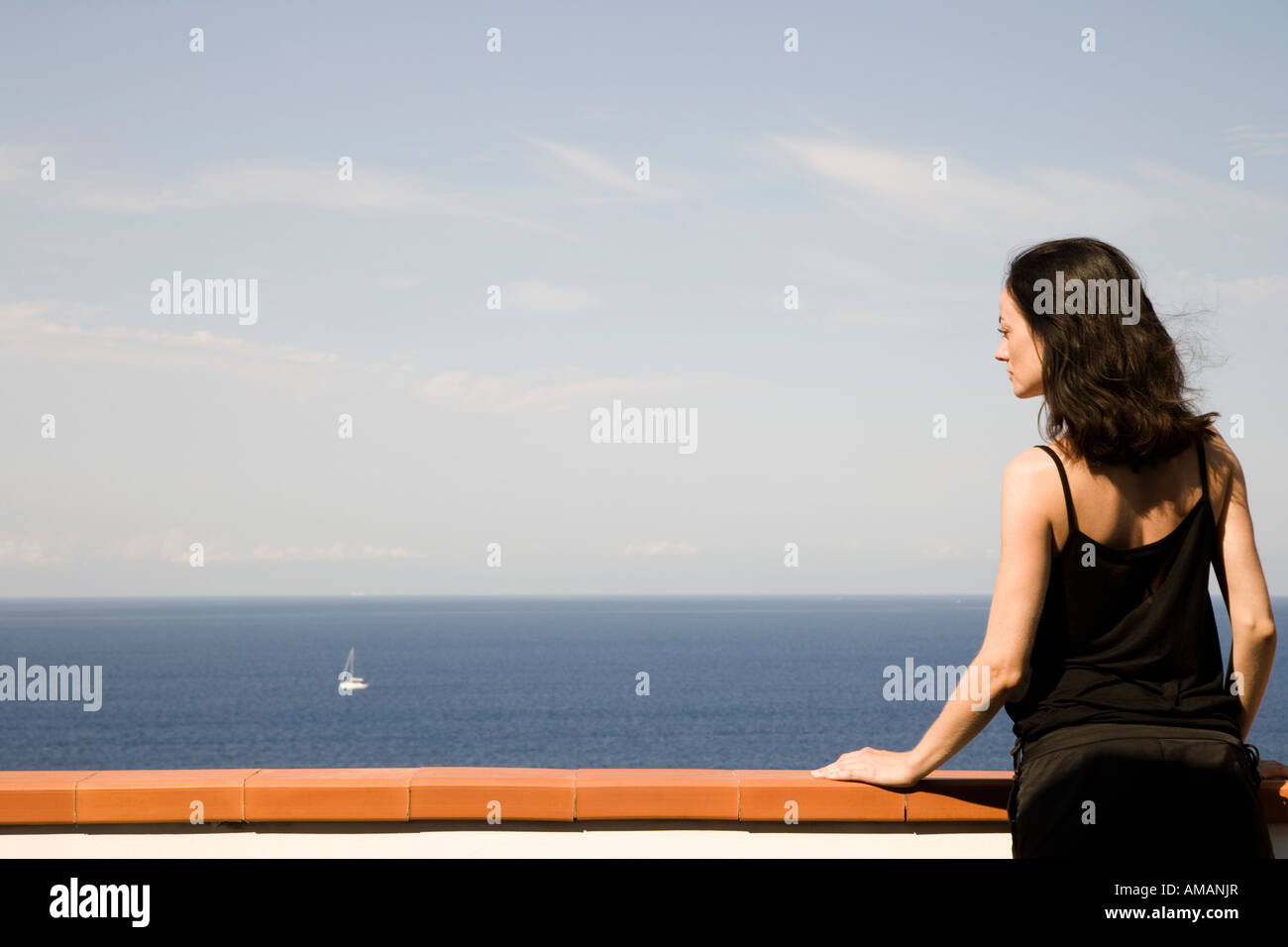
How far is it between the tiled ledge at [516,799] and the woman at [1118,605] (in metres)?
0.55

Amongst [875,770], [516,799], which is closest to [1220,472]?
[875,770]

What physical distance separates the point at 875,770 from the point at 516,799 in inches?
30.0

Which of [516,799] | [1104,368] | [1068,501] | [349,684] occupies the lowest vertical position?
[349,684]

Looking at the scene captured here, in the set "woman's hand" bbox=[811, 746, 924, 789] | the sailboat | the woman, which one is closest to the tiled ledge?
"woman's hand" bbox=[811, 746, 924, 789]

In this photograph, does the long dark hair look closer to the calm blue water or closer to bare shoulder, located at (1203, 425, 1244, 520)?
bare shoulder, located at (1203, 425, 1244, 520)

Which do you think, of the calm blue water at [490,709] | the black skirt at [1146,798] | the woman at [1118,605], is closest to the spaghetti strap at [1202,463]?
the woman at [1118,605]

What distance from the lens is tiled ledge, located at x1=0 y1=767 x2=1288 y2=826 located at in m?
2.24

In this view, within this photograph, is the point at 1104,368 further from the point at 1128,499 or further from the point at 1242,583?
the point at 1242,583

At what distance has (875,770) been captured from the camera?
2.25 meters

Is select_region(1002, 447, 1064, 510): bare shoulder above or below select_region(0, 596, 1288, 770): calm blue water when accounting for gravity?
above
